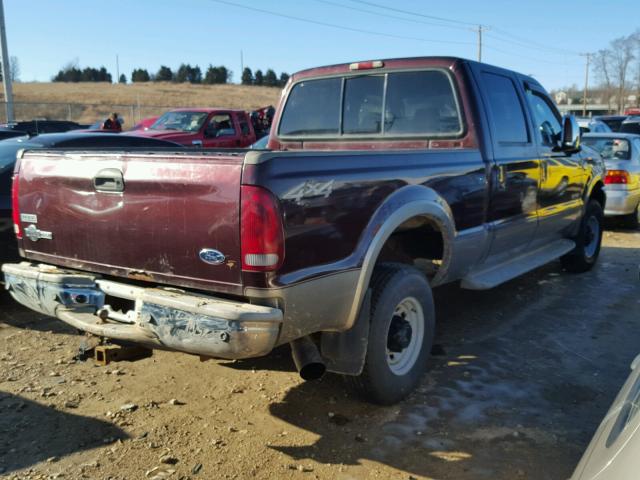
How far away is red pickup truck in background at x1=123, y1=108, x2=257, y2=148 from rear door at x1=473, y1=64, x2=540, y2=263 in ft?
27.0

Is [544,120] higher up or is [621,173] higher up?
[544,120]

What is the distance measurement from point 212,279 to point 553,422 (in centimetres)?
220

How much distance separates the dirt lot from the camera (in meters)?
3.01

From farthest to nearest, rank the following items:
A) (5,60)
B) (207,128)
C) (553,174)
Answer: (5,60) → (207,128) → (553,174)

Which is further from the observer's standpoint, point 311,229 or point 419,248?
point 419,248

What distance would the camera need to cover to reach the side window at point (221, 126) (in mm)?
12711

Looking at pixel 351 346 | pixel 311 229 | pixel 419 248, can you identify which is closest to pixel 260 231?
pixel 311 229

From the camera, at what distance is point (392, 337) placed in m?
3.58

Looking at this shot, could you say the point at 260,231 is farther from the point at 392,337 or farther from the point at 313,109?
the point at 313,109

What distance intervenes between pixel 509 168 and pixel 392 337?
1895 mm

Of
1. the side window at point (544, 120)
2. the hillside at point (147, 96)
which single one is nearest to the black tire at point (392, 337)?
the side window at point (544, 120)

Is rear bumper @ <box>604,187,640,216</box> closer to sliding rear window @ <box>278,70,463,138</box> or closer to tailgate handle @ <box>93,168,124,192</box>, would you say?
sliding rear window @ <box>278,70,463,138</box>

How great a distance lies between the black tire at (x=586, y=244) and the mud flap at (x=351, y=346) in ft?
14.3

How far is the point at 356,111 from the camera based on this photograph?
4863 mm
